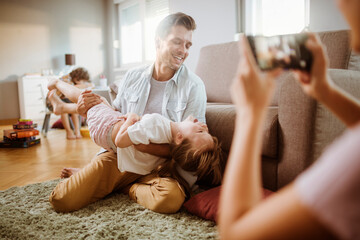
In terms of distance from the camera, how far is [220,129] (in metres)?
1.71

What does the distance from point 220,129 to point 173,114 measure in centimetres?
29

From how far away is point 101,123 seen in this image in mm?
1645

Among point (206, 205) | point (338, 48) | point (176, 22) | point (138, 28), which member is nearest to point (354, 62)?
point (338, 48)

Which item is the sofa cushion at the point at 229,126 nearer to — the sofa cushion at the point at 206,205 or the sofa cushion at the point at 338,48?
the sofa cushion at the point at 206,205

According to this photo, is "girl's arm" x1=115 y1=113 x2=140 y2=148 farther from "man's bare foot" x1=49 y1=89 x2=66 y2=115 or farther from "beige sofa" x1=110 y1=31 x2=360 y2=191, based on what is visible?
"man's bare foot" x1=49 y1=89 x2=66 y2=115

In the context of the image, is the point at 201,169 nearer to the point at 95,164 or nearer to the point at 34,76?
the point at 95,164

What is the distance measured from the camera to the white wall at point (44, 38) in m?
5.57

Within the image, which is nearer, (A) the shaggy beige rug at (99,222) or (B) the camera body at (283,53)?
(B) the camera body at (283,53)

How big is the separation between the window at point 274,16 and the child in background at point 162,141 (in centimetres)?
212

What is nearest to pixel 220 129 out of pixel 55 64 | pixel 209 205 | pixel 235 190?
pixel 209 205

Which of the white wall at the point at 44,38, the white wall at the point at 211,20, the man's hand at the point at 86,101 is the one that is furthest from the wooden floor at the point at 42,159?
the white wall at the point at 44,38

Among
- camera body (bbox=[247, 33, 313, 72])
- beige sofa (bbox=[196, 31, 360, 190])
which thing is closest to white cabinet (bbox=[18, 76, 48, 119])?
beige sofa (bbox=[196, 31, 360, 190])

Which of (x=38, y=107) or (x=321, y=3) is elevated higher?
(x=321, y=3)

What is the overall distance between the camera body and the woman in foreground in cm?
2
